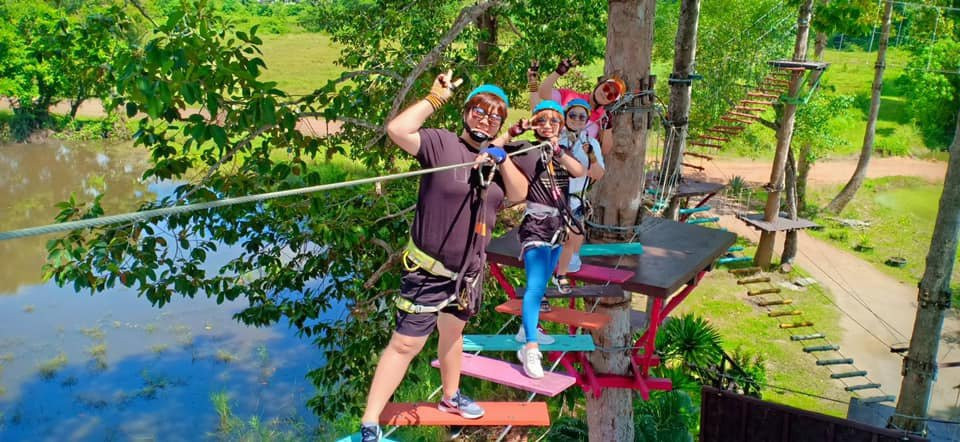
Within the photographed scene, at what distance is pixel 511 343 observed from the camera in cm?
633

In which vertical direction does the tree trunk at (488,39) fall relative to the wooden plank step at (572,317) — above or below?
above

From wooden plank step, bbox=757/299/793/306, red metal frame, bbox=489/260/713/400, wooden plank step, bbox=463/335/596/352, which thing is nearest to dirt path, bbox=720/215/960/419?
wooden plank step, bbox=757/299/793/306

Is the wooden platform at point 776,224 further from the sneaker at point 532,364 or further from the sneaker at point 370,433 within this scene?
the sneaker at point 370,433

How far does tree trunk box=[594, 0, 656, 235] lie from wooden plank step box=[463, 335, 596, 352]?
1.74 m

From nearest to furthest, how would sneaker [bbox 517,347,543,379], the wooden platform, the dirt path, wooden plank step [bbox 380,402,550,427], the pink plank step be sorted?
wooden plank step [bbox 380,402,550,427], sneaker [bbox 517,347,543,379], the pink plank step, the dirt path, the wooden platform

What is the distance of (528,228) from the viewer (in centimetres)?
598

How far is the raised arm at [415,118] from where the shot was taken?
4355 mm

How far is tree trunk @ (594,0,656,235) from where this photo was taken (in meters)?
7.41

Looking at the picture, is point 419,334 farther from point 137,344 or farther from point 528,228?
point 137,344

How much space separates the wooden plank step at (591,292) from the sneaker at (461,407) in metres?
1.64

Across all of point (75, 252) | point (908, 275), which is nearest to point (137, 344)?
point (75, 252)

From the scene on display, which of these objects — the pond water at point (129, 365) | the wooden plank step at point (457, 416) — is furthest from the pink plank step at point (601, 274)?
the pond water at point (129, 365)

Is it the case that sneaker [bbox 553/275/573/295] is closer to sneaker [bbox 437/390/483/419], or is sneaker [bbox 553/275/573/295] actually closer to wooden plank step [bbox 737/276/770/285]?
sneaker [bbox 437/390/483/419]

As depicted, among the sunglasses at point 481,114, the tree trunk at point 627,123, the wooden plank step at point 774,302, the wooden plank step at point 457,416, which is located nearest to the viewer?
the sunglasses at point 481,114
